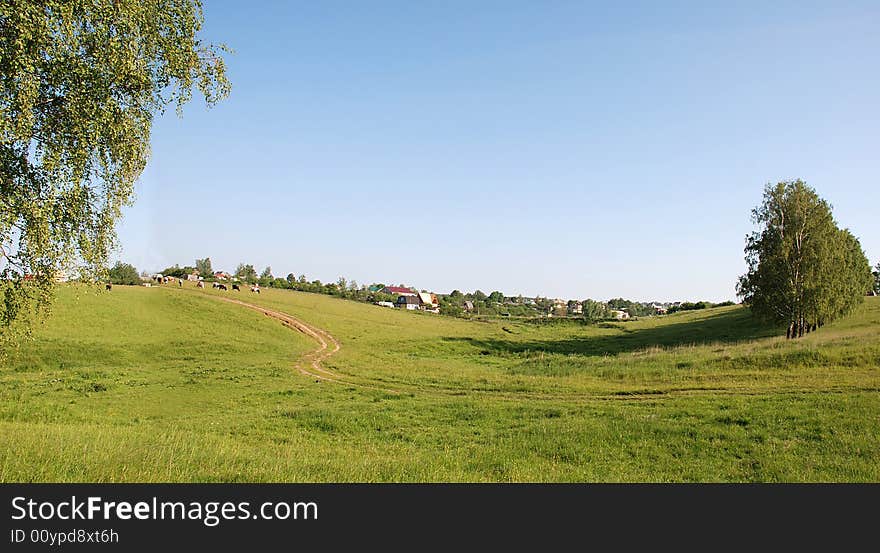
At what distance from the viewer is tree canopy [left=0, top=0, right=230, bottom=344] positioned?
1093cm

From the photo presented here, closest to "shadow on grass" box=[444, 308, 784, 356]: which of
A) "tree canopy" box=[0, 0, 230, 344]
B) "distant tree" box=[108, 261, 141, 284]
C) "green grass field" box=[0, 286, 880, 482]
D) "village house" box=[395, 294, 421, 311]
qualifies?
"green grass field" box=[0, 286, 880, 482]

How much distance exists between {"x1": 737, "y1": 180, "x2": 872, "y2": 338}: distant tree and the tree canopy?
2120 inches

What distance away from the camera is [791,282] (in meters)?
49.4

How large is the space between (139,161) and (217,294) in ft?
235

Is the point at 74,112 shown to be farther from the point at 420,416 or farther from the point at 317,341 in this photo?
the point at 317,341

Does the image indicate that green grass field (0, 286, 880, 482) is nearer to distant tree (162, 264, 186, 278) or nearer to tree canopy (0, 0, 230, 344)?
tree canopy (0, 0, 230, 344)

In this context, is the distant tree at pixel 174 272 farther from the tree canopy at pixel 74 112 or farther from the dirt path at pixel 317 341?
the tree canopy at pixel 74 112

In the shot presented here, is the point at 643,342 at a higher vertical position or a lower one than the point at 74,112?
lower

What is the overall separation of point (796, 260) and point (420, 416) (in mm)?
46838

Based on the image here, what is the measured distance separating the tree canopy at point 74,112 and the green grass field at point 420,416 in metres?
1.95

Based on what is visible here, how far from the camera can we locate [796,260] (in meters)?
49.8

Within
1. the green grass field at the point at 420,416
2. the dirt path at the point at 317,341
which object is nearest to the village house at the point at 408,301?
the dirt path at the point at 317,341
